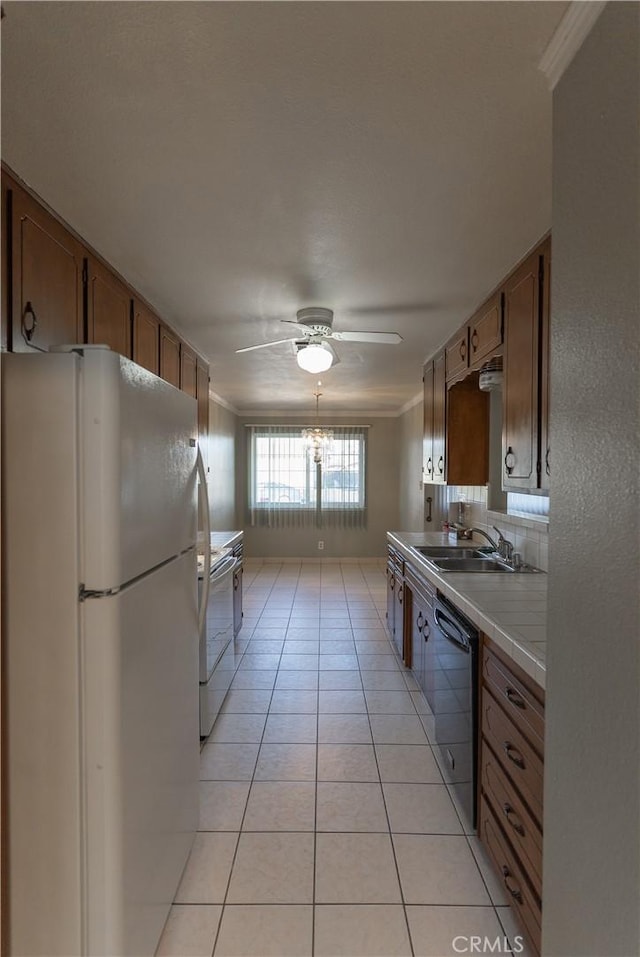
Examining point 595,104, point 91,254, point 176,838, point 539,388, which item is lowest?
point 176,838

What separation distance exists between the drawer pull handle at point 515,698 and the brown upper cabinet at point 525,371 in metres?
0.82

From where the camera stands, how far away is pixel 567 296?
1.00 m

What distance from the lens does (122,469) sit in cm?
116

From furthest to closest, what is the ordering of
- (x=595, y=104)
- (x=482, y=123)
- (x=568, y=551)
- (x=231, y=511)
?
(x=231, y=511) → (x=482, y=123) → (x=568, y=551) → (x=595, y=104)

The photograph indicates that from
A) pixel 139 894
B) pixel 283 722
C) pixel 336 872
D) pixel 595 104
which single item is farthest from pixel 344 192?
pixel 283 722

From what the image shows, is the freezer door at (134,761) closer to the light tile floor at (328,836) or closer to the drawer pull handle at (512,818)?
the light tile floor at (328,836)

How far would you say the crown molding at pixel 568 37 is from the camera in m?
0.88

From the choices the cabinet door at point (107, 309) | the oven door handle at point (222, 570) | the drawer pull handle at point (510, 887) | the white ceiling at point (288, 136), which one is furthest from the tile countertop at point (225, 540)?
the drawer pull handle at point (510, 887)

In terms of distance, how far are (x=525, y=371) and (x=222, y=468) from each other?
4.70 m

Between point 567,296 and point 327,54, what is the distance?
2.50ft

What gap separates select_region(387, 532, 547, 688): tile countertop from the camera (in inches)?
53.9

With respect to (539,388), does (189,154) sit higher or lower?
higher

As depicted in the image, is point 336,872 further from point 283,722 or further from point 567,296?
point 567,296

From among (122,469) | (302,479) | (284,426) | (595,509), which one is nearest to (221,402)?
(284,426)
